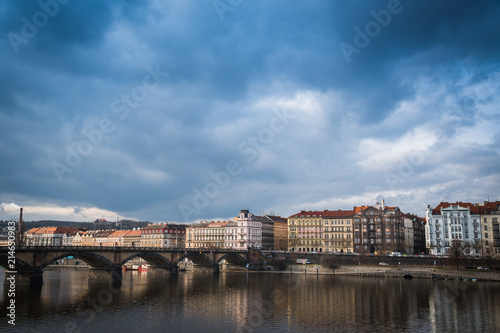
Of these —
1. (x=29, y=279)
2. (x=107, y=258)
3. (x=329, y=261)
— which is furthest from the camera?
(x=329, y=261)

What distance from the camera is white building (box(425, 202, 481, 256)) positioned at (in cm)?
13350

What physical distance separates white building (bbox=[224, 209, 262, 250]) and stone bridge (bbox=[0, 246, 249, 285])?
20.6 meters

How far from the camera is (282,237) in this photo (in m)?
197

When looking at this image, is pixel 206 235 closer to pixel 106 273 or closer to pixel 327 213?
pixel 327 213

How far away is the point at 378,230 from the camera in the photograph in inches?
5999

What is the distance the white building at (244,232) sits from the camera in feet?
566

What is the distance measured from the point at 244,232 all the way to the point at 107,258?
7510 cm

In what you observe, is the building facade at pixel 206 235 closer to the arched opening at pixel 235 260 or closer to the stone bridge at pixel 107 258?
the arched opening at pixel 235 260

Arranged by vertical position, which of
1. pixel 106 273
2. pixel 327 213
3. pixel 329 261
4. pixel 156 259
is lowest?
pixel 106 273

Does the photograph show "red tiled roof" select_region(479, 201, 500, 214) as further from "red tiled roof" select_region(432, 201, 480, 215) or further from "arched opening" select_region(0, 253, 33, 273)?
"arched opening" select_region(0, 253, 33, 273)

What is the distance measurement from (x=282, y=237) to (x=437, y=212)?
243 feet

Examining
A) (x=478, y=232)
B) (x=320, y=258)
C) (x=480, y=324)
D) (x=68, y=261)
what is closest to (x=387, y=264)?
(x=320, y=258)

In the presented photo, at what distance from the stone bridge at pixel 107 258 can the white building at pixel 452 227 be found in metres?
62.5

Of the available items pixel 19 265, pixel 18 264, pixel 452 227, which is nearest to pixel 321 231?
pixel 452 227
